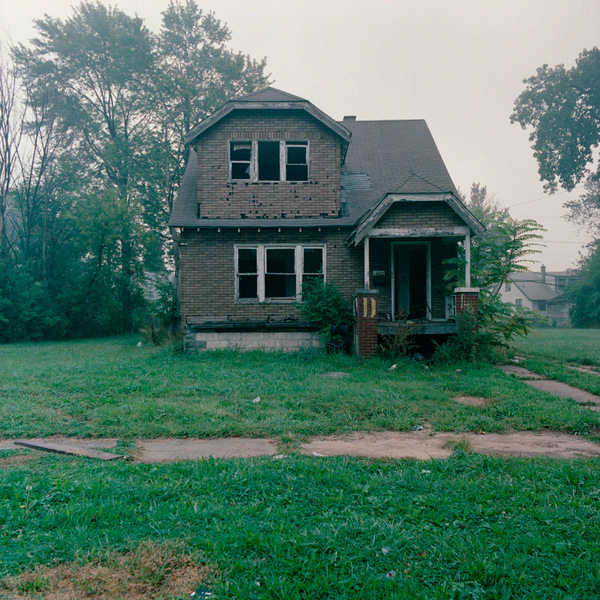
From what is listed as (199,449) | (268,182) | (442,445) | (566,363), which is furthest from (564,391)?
(268,182)

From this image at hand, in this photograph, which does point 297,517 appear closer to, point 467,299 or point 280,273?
point 467,299

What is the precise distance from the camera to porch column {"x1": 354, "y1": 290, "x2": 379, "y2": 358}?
11.2 metres

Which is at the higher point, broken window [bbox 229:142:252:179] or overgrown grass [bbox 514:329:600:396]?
broken window [bbox 229:142:252:179]

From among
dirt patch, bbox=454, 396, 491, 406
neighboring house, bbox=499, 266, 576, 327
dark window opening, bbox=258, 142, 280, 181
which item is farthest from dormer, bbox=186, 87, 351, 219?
neighboring house, bbox=499, 266, 576, 327

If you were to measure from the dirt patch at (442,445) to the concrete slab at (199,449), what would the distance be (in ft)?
1.63

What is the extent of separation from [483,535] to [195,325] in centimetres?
1072

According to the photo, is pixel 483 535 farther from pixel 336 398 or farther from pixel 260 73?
pixel 260 73

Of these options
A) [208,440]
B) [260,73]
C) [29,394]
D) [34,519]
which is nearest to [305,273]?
[29,394]

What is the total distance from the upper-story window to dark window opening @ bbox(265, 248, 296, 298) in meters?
2.16

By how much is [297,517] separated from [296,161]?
39.6ft

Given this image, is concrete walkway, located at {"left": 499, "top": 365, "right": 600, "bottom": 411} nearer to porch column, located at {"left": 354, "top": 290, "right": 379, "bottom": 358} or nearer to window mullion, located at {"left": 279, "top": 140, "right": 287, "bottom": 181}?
porch column, located at {"left": 354, "top": 290, "right": 379, "bottom": 358}

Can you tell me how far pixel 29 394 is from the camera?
7715 millimetres

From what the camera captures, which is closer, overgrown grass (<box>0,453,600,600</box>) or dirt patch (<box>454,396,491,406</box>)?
overgrown grass (<box>0,453,600,600</box>)

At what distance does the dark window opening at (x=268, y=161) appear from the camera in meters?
13.8
